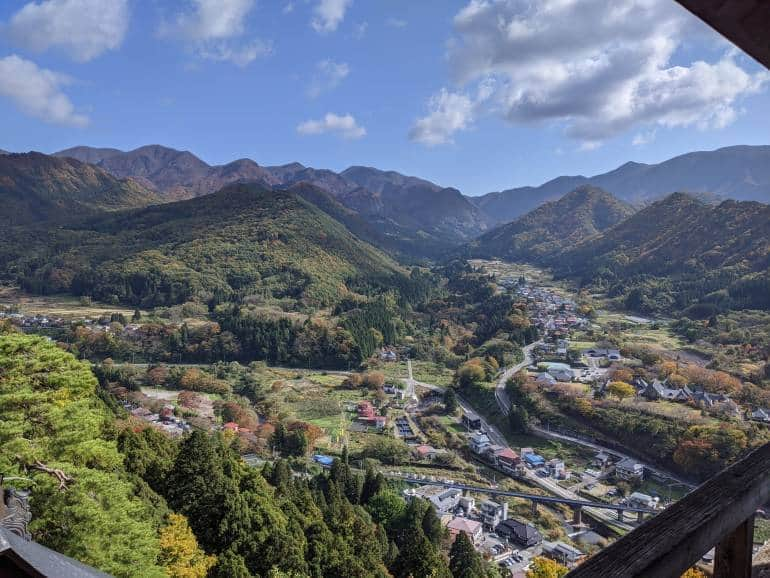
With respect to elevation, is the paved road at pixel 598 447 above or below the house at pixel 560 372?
below

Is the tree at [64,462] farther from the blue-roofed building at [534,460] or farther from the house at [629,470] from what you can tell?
the house at [629,470]

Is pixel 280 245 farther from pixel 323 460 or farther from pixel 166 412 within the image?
pixel 323 460

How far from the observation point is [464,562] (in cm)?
983

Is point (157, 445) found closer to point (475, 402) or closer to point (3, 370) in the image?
point (3, 370)

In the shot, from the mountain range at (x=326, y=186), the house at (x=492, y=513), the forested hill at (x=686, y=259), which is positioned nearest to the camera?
the house at (x=492, y=513)

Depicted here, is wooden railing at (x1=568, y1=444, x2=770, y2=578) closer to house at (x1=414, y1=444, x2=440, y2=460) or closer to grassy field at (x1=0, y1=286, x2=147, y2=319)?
house at (x1=414, y1=444, x2=440, y2=460)

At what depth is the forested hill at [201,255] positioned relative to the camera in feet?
149

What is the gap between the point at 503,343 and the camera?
3331 centimetres

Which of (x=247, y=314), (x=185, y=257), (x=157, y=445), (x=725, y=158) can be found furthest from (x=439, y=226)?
A: (x=157, y=445)

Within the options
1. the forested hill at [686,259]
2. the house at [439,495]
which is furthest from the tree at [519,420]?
the forested hill at [686,259]

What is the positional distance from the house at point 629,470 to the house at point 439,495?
578 cm

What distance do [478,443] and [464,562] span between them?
398 inches

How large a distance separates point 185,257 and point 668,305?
47.7m

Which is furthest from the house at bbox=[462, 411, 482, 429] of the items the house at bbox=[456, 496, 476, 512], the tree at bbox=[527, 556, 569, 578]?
the tree at bbox=[527, 556, 569, 578]
